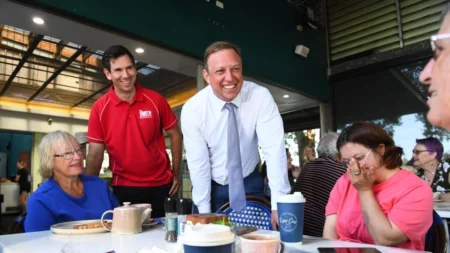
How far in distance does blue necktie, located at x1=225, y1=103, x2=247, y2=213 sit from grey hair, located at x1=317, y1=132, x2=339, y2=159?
0.69 metres

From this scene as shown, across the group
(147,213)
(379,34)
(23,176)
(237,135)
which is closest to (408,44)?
(379,34)

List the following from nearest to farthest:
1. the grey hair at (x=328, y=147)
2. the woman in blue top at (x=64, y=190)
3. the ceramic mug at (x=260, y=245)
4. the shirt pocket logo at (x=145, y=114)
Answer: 1. the ceramic mug at (x=260, y=245)
2. the woman in blue top at (x=64, y=190)
3. the grey hair at (x=328, y=147)
4. the shirt pocket logo at (x=145, y=114)

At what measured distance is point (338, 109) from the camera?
5883mm

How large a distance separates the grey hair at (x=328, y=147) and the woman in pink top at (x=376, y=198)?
60 cm

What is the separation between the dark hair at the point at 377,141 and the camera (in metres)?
1.42

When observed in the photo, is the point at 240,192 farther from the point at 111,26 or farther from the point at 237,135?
the point at 111,26

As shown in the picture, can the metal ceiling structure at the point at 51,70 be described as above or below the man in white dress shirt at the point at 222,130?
above

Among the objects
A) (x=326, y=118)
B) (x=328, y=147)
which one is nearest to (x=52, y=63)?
(x=326, y=118)

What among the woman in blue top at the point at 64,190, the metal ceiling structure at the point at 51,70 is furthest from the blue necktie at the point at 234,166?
the metal ceiling structure at the point at 51,70

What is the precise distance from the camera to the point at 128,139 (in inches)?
87.5

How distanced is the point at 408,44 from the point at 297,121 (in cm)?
244

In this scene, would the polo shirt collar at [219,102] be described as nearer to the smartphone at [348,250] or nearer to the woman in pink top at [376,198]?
the woman in pink top at [376,198]

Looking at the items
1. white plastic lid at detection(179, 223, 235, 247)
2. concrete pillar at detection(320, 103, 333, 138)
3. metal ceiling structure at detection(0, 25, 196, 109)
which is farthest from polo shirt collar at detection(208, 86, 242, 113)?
concrete pillar at detection(320, 103, 333, 138)

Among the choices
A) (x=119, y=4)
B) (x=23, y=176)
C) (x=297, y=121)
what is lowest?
(x=23, y=176)
